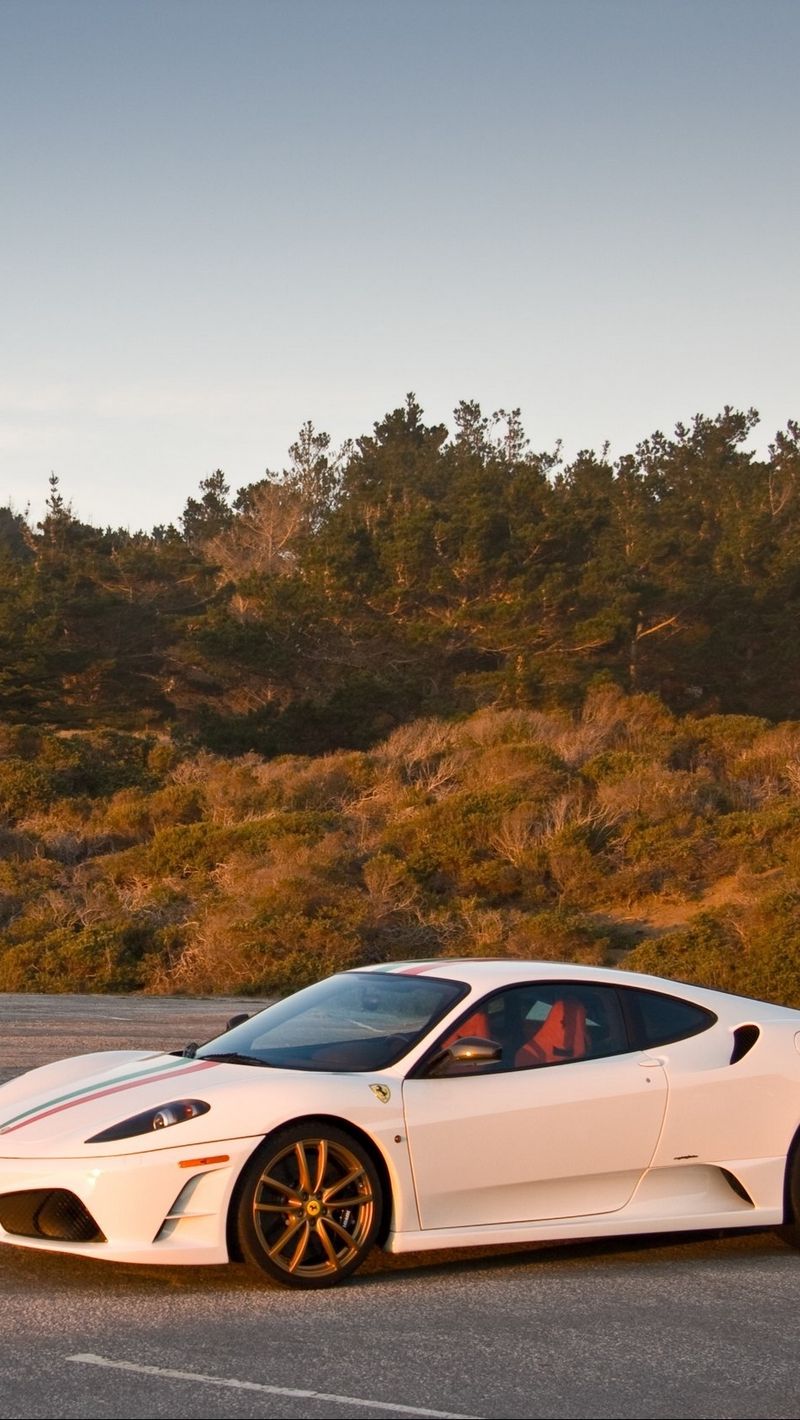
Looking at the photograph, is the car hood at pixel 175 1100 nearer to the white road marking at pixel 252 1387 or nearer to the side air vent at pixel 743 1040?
the white road marking at pixel 252 1387

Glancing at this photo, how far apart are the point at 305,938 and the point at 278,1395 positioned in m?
19.5

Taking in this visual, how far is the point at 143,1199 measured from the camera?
634 centimetres

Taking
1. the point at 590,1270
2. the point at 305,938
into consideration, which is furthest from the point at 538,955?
the point at 590,1270

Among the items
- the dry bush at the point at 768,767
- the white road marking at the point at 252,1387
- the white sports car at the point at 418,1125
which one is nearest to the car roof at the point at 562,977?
the white sports car at the point at 418,1125

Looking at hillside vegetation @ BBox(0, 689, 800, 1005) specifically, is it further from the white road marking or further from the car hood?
the white road marking

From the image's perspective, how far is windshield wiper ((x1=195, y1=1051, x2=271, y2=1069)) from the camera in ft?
23.4

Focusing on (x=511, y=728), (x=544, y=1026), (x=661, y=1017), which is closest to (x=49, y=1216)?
(x=544, y=1026)

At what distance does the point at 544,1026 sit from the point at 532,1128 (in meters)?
0.51

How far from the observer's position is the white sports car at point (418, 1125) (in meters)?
6.45

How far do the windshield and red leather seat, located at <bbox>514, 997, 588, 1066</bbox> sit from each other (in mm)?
392

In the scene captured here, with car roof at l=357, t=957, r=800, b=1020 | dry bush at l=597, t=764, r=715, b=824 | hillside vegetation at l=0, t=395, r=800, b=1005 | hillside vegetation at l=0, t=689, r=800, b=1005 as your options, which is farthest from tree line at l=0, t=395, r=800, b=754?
car roof at l=357, t=957, r=800, b=1020

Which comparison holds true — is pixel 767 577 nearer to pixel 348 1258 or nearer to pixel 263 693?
pixel 263 693

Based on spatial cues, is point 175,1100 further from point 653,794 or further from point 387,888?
point 653,794

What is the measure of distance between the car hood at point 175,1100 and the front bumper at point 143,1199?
49 millimetres
